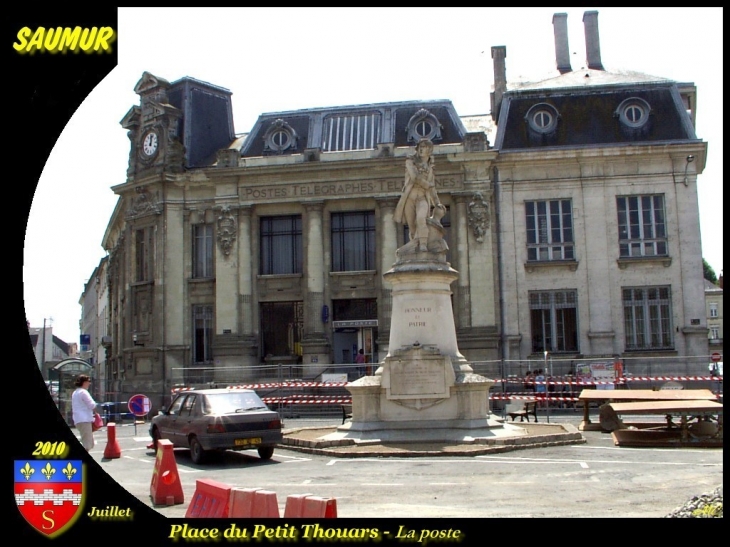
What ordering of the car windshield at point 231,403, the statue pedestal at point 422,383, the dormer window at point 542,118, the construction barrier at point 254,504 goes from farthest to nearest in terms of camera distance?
the dormer window at point 542,118 → the statue pedestal at point 422,383 → the car windshield at point 231,403 → the construction barrier at point 254,504

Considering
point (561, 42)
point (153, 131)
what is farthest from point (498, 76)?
point (153, 131)

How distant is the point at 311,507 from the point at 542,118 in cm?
3333

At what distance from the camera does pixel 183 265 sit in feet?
128

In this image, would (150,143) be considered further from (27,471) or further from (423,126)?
(27,471)

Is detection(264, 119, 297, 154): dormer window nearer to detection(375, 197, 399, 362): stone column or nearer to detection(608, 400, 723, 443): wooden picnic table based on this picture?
detection(375, 197, 399, 362): stone column

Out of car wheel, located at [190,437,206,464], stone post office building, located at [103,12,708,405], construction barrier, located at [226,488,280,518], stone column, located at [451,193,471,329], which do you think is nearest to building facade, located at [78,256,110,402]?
stone post office building, located at [103,12,708,405]

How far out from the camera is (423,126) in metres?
38.5

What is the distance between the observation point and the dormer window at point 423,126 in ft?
126

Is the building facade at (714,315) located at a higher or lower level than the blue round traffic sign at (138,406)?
higher

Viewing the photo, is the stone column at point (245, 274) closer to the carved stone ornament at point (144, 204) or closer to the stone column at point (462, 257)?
the carved stone ornament at point (144, 204)

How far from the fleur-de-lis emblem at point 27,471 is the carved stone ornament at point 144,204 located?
3390 centimetres

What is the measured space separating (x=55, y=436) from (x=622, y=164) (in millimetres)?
33454

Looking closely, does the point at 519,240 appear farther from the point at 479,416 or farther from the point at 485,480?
the point at 485,480

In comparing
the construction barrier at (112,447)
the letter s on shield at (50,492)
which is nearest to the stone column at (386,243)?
the construction barrier at (112,447)
